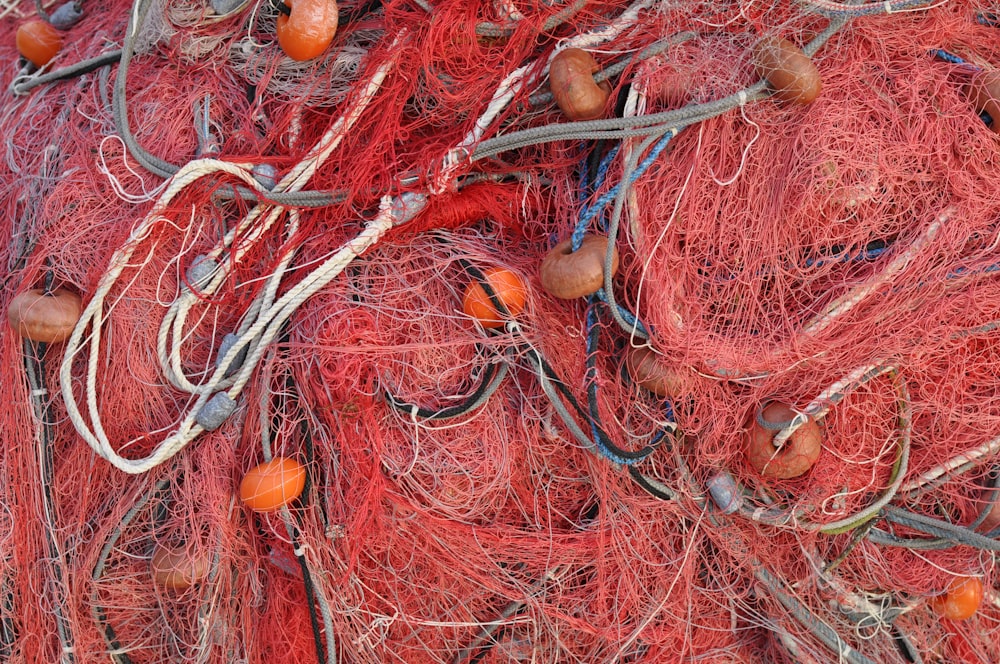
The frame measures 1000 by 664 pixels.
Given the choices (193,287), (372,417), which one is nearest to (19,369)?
(193,287)

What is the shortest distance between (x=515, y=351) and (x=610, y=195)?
1.46 feet

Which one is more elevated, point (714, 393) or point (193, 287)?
point (193, 287)

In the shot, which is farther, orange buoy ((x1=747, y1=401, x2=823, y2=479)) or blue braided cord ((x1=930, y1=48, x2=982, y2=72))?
blue braided cord ((x1=930, y1=48, x2=982, y2=72))

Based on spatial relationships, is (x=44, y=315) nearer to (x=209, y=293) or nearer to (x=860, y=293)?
(x=209, y=293)

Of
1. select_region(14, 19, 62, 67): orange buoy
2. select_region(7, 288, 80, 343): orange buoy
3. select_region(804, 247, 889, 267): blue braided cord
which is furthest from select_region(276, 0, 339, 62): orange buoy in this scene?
select_region(804, 247, 889, 267): blue braided cord

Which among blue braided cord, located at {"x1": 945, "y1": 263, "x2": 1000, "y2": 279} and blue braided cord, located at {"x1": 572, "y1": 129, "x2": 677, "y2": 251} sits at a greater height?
blue braided cord, located at {"x1": 572, "y1": 129, "x2": 677, "y2": 251}

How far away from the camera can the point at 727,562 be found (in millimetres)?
1946

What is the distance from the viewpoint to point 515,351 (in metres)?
1.83

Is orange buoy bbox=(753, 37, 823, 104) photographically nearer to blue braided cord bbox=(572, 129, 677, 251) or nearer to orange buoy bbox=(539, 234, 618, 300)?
blue braided cord bbox=(572, 129, 677, 251)

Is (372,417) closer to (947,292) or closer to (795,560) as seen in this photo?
(795,560)

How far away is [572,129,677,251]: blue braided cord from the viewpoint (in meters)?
1.75

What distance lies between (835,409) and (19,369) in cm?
207

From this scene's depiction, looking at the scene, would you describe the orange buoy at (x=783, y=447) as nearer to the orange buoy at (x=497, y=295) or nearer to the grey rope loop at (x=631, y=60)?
the orange buoy at (x=497, y=295)

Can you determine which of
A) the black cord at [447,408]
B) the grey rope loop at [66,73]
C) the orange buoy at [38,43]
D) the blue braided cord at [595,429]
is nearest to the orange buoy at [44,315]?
the grey rope loop at [66,73]
